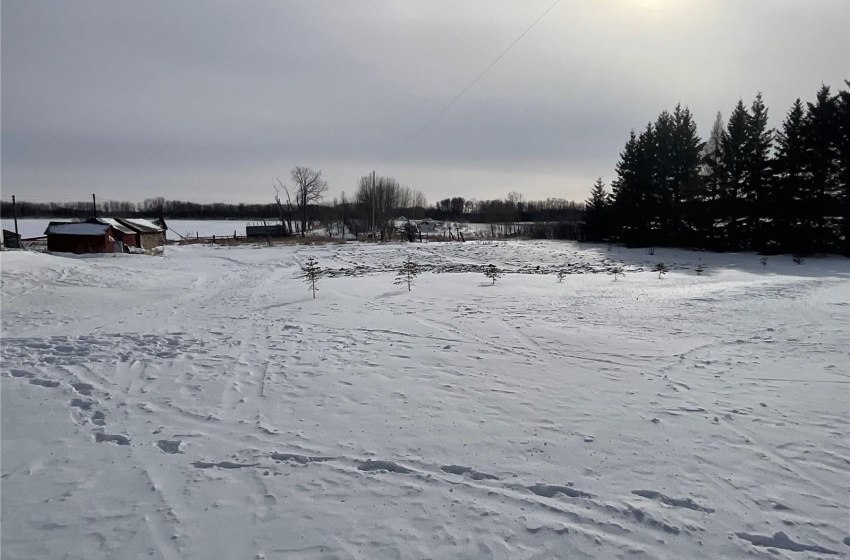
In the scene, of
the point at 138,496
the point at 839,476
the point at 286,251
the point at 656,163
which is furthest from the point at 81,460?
the point at 656,163

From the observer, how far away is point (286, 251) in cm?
3288

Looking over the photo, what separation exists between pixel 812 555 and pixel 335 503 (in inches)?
137

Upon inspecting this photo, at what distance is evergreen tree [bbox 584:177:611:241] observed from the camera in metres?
38.8

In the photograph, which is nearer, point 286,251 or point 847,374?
point 847,374

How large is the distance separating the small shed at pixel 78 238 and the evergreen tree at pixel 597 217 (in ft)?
122

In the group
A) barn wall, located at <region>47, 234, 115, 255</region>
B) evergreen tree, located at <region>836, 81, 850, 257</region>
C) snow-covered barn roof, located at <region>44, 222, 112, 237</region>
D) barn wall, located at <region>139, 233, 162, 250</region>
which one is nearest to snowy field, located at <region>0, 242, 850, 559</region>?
evergreen tree, located at <region>836, 81, 850, 257</region>

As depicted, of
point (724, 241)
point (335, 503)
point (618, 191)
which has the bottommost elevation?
point (335, 503)

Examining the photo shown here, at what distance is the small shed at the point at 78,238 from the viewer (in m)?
29.8

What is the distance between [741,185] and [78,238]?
1697 inches

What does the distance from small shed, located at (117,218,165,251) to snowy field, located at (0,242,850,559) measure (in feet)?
97.0

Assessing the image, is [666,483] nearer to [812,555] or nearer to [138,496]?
[812,555]

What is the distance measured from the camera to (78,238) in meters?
29.9

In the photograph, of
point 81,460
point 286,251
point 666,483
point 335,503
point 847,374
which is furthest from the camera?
point 286,251

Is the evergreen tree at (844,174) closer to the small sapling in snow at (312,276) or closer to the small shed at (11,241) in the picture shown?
the small sapling in snow at (312,276)
